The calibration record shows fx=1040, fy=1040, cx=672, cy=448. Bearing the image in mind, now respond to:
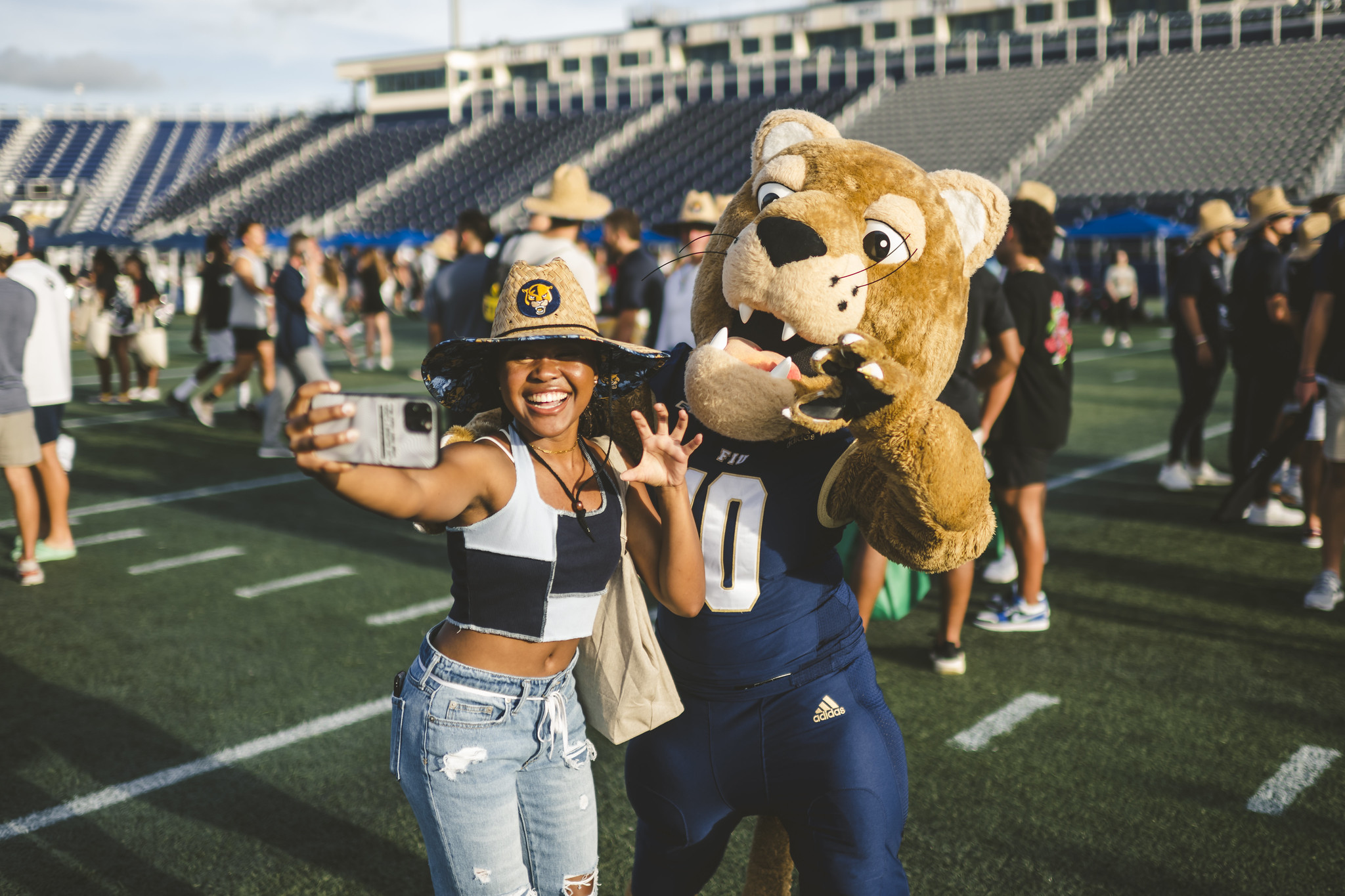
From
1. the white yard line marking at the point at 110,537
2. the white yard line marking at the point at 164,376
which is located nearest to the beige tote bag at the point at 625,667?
the white yard line marking at the point at 110,537

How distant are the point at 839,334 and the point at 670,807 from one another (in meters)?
0.93

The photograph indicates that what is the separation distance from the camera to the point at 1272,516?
621cm

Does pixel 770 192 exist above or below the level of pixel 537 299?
above

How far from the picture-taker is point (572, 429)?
1853 millimetres

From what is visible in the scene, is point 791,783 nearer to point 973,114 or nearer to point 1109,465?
point 1109,465

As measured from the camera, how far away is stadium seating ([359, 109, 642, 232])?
36594 mm

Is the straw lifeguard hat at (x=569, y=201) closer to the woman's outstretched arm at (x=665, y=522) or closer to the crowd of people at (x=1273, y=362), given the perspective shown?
the crowd of people at (x=1273, y=362)

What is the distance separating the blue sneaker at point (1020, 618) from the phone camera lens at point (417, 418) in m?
3.65

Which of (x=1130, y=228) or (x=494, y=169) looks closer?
(x=1130, y=228)

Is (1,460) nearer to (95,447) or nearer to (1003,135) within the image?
(95,447)

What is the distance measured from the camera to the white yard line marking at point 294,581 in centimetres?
495

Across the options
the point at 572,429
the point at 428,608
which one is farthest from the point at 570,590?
the point at 428,608

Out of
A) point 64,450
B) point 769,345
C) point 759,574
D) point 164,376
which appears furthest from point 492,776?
point 164,376

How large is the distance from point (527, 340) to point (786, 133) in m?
0.82
